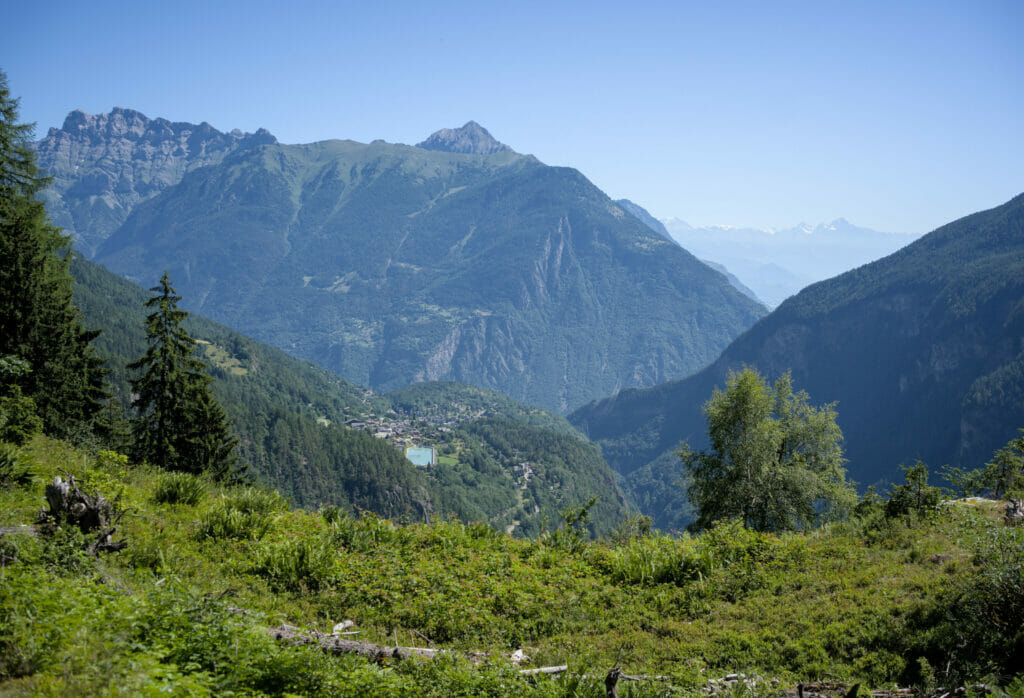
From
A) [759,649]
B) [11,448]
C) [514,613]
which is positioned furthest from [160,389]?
[759,649]

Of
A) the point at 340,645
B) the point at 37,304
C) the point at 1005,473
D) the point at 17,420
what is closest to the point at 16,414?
the point at 17,420

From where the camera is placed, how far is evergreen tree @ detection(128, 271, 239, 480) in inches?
959

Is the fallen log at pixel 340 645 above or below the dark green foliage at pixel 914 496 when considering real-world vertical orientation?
below

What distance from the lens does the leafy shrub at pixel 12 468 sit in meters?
11.9

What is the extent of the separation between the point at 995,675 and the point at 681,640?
4.54 m

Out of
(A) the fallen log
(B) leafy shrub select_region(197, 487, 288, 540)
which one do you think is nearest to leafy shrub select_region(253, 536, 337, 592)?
(B) leafy shrub select_region(197, 487, 288, 540)

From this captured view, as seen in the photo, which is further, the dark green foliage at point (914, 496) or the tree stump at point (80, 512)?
the dark green foliage at point (914, 496)

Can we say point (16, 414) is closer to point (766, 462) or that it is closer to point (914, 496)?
point (914, 496)

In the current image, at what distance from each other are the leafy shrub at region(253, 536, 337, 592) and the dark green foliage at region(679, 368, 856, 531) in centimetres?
1869

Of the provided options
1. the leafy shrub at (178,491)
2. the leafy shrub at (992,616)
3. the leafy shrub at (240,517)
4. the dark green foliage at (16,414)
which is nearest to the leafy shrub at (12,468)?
the dark green foliage at (16,414)

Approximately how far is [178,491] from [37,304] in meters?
12.4

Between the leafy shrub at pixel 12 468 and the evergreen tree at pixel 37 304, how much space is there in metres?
4.87

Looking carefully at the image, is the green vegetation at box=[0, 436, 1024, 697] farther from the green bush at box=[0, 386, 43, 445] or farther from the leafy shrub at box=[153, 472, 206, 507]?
the green bush at box=[0, 386, 43, 445]

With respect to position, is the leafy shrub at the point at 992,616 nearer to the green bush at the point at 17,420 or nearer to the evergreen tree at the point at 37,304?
the green bush at the point at 17,420
